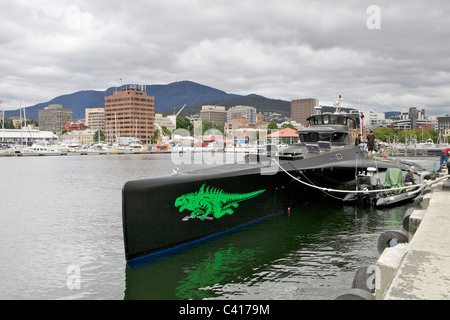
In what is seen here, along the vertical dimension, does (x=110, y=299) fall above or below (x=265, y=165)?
below

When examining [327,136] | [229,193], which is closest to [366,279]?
[229,193]

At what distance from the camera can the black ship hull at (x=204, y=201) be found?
9.11 meters

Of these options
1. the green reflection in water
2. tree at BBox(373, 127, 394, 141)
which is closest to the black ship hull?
the green reflection in water

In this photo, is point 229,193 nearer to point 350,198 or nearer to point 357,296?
point 357,296

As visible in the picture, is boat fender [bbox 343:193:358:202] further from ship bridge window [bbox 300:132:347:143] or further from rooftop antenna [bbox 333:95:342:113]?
rooftop antenna [bbox 333:95:342:113]

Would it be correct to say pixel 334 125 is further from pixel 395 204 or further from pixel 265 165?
pixel 265 165

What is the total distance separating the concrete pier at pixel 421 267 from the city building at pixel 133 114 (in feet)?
590

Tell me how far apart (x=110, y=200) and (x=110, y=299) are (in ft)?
44.0

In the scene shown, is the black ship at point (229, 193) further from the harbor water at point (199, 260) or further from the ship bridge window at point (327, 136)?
the harbor water at point (199, 260)

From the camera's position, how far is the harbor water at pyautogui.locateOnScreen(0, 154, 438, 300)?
762cm

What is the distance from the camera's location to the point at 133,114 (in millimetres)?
181500

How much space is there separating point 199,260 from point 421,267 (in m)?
6.28

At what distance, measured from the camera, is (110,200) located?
65.7 ft
